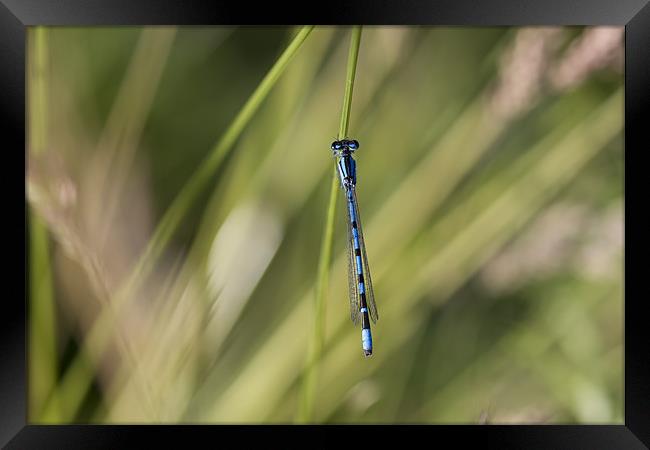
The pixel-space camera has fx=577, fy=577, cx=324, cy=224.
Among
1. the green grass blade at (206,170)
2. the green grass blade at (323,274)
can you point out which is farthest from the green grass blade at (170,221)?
the green grass blade at (323,274)

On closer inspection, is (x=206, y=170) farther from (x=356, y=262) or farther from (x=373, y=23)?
(x=373, y=23)

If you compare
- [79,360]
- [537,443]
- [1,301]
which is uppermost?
[1,301]

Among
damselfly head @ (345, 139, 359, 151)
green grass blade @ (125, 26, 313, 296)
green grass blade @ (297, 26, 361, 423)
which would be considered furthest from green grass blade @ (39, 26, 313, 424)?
damselfly head @ (345, 139, 359, 151)

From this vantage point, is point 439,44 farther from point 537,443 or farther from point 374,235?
point 537,443

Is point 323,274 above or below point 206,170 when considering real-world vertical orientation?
below

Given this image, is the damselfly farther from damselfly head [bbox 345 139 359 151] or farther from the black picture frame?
the black picture frame

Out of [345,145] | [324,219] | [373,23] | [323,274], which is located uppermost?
[373,23]

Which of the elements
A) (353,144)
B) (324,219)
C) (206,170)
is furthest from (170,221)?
(353,144)

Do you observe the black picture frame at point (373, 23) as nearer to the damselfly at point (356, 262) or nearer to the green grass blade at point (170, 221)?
the green grass blade at point (170, 221)

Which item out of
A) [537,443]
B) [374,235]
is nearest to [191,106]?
[374,235]
